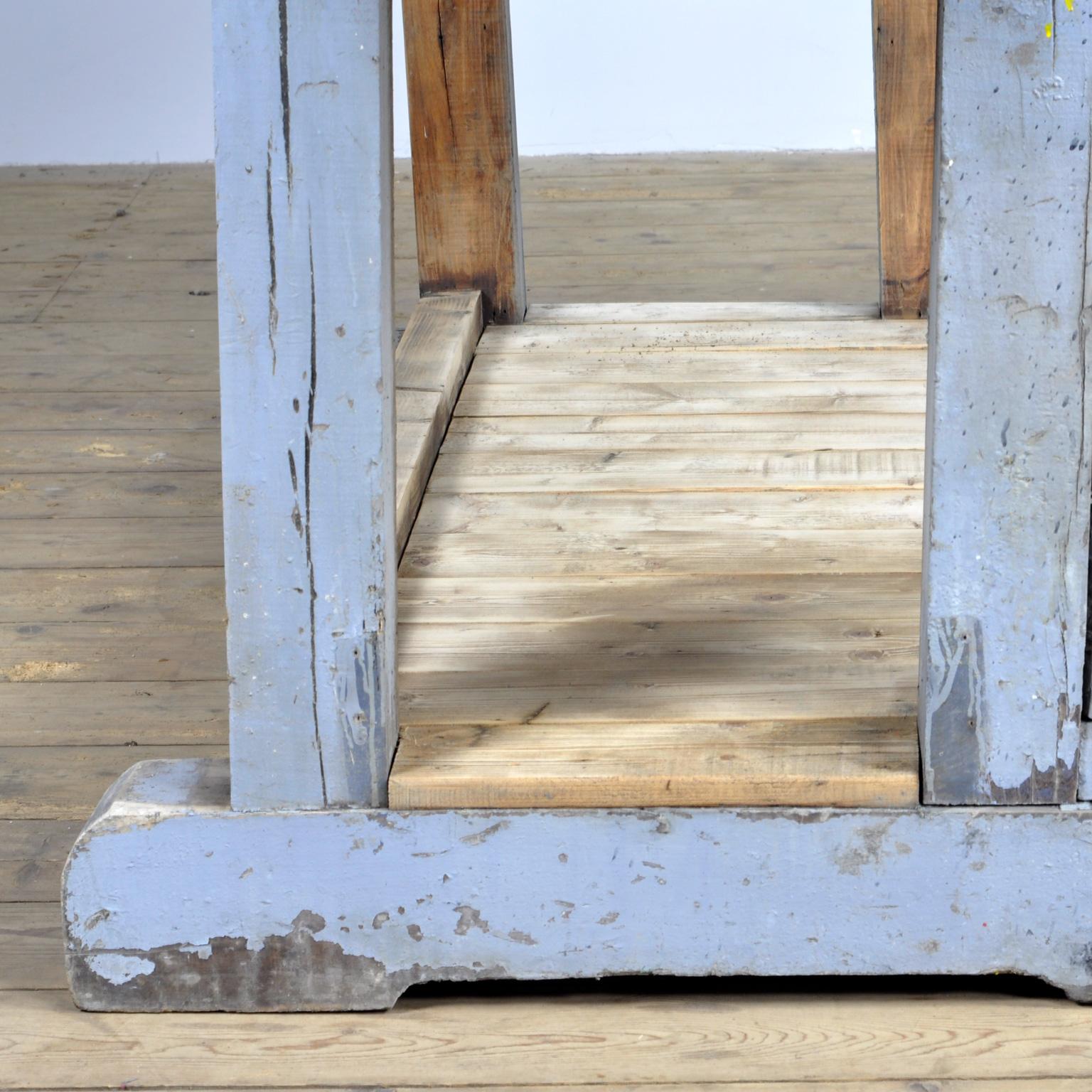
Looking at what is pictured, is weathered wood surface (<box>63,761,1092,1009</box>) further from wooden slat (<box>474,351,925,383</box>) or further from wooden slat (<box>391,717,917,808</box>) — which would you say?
wooden slat (<box>474,351,925,383</box>)

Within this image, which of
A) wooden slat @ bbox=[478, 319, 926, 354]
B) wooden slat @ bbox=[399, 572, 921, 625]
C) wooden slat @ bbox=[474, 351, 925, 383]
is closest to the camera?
wooden slat @ bbox=[399, 572, 921, 625]

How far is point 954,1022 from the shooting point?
4.41 feet

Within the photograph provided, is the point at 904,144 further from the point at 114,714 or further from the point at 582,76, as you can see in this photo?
the point at 582,76

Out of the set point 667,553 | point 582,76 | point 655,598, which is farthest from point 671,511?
point 582,76

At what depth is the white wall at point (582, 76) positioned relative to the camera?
5.23 m

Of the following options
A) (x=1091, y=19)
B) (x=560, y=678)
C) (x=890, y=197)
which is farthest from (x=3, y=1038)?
(x=890, y=197)

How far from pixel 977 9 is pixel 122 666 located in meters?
1.34

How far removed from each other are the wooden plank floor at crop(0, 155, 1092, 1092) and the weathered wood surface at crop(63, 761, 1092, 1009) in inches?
1.7

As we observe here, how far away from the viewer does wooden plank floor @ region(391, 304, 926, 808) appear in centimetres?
135

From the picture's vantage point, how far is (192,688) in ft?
6.52

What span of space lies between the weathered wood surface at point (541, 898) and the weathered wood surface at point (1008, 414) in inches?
3.0

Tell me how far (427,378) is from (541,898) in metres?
1.09

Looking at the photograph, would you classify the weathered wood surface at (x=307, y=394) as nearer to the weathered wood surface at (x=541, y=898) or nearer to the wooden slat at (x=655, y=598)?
the weathered wood surface at (x=541, y=898)

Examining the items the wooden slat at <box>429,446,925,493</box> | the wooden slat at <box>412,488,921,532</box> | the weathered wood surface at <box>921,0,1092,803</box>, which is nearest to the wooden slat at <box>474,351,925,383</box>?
the wooden slat at <box>429,446,925,493</box>
